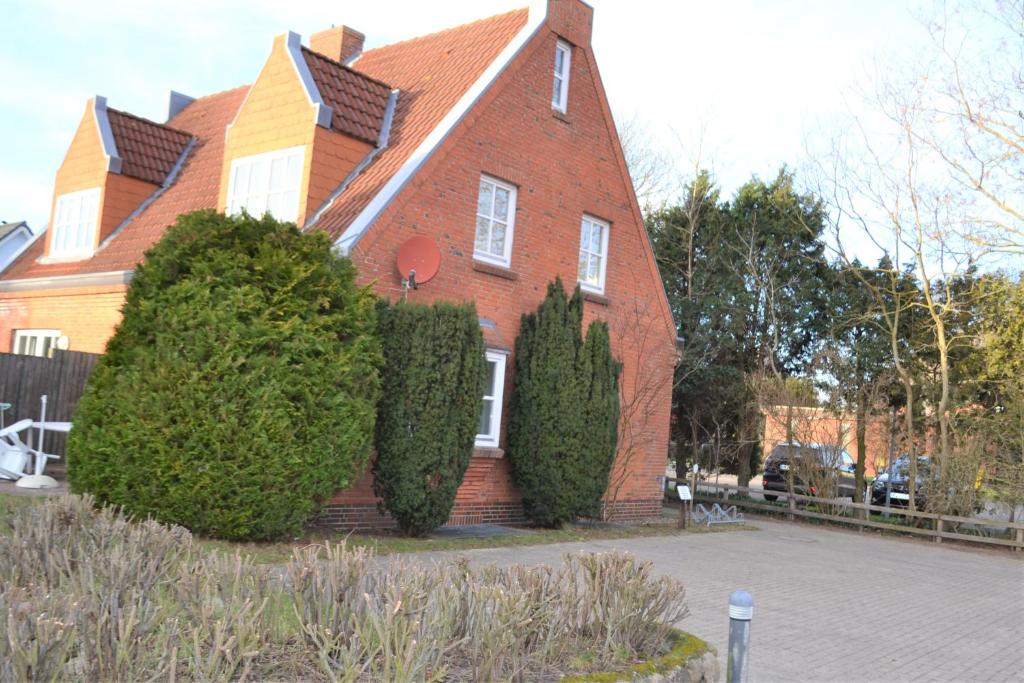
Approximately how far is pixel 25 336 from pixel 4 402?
3.50 meters

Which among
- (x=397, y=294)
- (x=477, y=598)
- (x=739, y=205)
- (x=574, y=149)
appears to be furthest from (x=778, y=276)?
(x=477, y=598)

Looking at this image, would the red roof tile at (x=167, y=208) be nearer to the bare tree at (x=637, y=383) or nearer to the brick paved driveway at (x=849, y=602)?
the bare tree at (x=637, y=383)

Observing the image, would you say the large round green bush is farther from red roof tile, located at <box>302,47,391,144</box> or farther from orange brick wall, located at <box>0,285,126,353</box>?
orange brick wall, located at <box>0,285,126,353</box>

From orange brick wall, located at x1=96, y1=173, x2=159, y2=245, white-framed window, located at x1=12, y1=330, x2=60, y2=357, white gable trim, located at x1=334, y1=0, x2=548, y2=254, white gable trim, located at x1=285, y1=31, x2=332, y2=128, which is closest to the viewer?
white gable trim, located at x1=334, y1=0, x2=548, y2=254

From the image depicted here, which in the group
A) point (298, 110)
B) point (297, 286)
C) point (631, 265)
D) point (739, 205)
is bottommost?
point (297, 286)

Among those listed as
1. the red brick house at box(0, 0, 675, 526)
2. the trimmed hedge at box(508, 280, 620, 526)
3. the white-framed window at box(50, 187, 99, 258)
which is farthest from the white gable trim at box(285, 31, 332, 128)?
the white-framed window at box(50, 187, 99, 258)

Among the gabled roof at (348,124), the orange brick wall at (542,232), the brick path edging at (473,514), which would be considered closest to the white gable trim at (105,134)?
the gabled roof at (348,124)

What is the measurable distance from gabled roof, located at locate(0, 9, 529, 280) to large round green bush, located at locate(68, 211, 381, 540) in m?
2.80

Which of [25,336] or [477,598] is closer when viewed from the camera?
→ [477,598]

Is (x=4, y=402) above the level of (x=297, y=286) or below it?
below

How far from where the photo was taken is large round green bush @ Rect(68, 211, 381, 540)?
31.4ft

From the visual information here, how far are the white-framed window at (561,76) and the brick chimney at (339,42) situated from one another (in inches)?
231

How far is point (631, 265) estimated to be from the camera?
17953 mm

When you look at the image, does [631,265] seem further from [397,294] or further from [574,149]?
[397,294]
